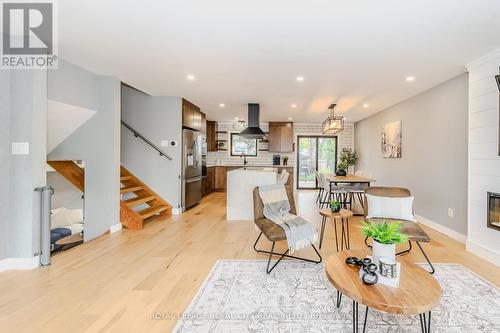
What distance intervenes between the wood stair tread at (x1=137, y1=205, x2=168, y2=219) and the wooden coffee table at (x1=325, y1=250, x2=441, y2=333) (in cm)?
365

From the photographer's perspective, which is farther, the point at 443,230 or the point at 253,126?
the point at 253,126

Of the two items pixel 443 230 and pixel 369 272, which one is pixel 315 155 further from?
pixel 369 272

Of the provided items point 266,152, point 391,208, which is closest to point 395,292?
point 391,208

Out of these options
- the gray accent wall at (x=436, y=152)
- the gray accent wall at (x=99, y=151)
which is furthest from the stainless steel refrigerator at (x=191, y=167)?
the gray accent wall at (x=436, y=152)

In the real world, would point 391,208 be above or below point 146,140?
below

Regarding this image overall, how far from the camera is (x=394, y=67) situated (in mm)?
3336

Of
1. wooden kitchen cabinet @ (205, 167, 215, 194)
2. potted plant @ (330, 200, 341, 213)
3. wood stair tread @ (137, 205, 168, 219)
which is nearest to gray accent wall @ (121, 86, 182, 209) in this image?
wood stair tread @ (137, 205, 168, 219)

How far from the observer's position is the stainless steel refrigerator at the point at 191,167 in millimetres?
5340

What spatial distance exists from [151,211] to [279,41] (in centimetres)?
380

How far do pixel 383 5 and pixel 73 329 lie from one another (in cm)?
346

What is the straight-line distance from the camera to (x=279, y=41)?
2.62 meters

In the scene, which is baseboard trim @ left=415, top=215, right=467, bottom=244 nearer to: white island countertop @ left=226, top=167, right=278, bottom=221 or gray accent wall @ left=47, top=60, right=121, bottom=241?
white island countertop @ left=226, top=167, right=278, bottom=221

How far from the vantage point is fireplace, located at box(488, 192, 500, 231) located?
2.82 metres

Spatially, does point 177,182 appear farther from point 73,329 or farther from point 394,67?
point 394,67
